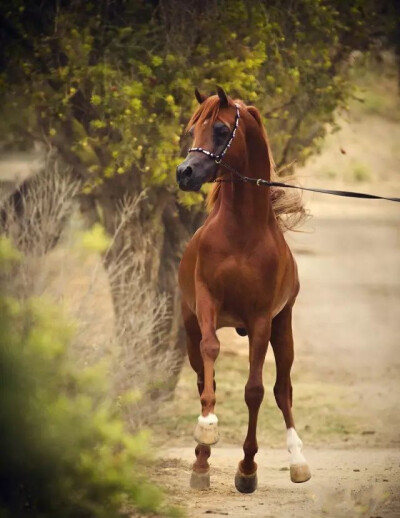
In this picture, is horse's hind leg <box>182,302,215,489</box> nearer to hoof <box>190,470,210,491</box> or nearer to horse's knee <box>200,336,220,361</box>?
hoof <box>190,470,210,491</box>

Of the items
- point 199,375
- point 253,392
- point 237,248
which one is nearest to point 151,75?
point 199,375

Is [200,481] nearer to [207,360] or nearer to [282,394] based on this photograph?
[282,394]

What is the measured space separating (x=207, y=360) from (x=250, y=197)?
1149 millimetres

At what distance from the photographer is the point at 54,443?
5828 mm

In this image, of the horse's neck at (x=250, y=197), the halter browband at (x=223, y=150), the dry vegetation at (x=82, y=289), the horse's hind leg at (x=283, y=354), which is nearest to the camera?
the halter browband at (x=223, y=150)

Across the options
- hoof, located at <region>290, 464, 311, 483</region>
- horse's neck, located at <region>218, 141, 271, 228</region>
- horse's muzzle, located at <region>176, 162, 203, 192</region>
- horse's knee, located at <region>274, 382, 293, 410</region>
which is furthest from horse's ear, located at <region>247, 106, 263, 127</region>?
hoof, located at <region>290, 464, 311, 483</region>

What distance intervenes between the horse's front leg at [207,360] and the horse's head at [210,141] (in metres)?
0.78

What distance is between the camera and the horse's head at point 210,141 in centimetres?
788

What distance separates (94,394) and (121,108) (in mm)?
6831

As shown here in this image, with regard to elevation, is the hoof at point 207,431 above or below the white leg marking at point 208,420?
below

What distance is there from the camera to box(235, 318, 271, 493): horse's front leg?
820cm

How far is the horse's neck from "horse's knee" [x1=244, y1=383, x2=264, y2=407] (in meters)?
1.09

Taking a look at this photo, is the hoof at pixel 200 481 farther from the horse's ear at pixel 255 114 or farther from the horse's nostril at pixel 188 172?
the horse's ear at pixel 255 114

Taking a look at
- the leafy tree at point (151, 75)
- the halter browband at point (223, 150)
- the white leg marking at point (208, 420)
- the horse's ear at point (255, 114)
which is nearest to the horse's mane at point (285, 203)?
the horse's ear at point (255, 114)
